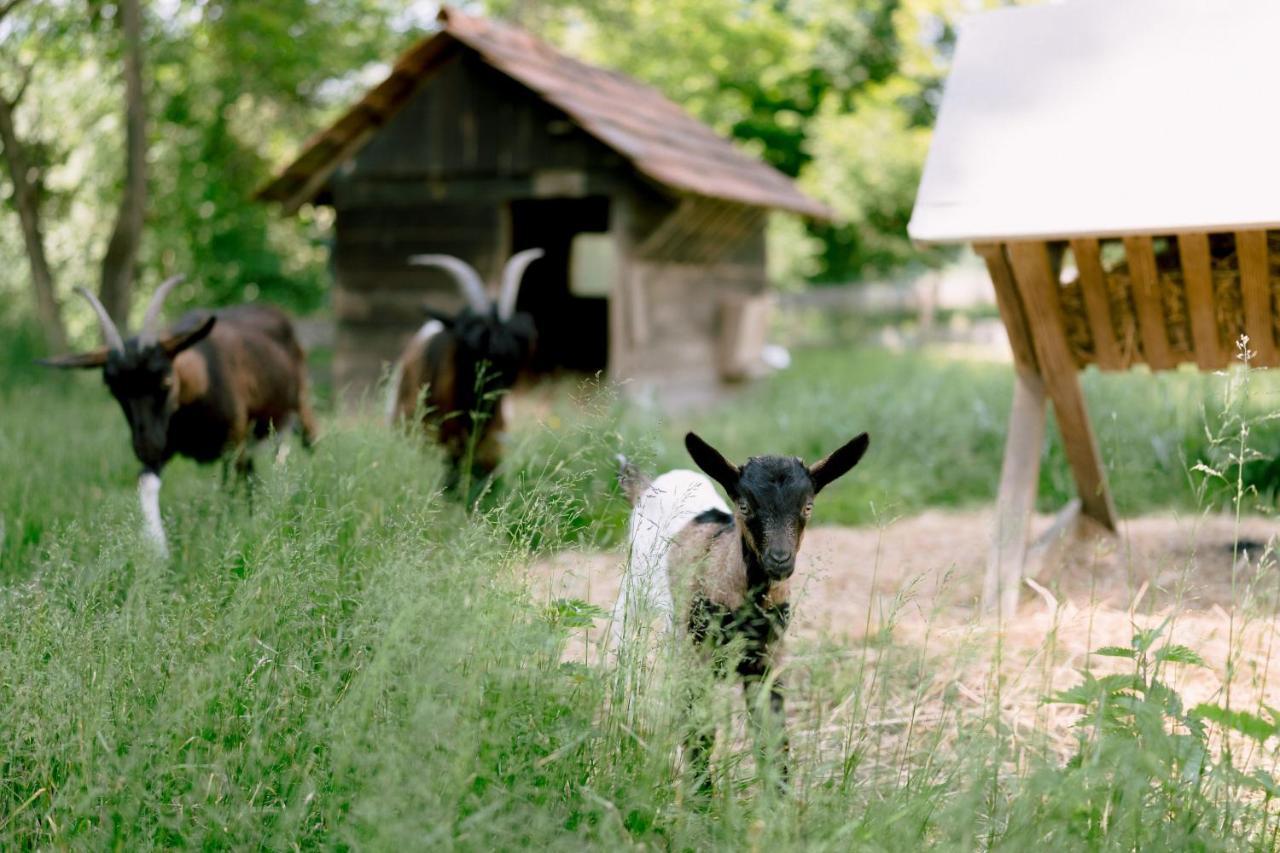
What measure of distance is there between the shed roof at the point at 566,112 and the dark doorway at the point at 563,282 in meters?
1.73

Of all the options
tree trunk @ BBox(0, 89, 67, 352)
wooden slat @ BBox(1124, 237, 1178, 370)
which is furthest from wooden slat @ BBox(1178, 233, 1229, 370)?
tree trunk @ BBox(0, 89, 67, 352)

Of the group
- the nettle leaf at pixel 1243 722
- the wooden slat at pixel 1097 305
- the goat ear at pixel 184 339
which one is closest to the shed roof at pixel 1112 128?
the wooden slat at pixel 1097 305

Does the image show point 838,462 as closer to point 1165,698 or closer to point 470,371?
point 1165,698

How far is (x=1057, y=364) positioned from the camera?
5.39 meters

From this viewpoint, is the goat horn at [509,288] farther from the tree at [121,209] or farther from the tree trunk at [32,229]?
the tree trunk at [32,229]

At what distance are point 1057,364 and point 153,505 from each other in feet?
13.3

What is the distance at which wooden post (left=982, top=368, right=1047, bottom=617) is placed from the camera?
4.99 m

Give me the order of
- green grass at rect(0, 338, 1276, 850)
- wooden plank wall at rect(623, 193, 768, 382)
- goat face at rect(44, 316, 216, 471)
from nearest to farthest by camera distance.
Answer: green grass at rect(0, 338, 1276, 850), goat face at rect(44, 316, 216, 471), wooden plank wall at rect(623, 193, 768, 382)

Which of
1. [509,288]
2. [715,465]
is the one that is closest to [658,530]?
[715,465]

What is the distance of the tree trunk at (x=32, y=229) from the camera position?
1198 centimetres

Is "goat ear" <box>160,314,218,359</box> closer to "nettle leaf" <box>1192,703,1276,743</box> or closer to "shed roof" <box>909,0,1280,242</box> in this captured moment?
"shed roof" <box>909,0,1280,242</box>

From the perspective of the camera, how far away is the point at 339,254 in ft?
40.2

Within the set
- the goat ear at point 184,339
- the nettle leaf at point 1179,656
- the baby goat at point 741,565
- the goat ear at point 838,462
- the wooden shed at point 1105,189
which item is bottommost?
the nettle leaf at point 1179,656

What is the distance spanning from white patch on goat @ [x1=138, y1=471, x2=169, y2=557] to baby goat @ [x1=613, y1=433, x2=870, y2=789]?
65.6 inches
